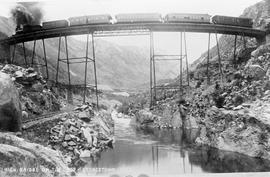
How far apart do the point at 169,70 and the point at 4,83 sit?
139518mm

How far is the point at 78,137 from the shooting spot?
14.6 meters


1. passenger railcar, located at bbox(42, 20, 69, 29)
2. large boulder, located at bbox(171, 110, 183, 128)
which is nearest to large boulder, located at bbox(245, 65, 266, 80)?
large boulder, located at bbox(171, 110, 183, 128)

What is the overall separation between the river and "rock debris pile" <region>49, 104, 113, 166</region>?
1.64 feet

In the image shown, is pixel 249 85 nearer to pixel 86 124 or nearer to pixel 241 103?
pixel 241 103

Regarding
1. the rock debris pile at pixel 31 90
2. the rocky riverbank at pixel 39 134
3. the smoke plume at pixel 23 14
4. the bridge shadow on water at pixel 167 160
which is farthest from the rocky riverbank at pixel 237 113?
the smoke plume at pixel 23 14

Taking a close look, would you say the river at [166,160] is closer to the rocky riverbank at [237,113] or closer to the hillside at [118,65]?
the rocky riverbank at [237,113]

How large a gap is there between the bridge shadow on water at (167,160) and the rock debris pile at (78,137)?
519 mm

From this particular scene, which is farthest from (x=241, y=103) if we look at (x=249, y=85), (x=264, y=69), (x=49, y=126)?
(x=49, y=126)

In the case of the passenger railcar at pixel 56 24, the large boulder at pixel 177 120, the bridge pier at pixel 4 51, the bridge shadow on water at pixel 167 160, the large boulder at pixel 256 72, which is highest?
the passenger railcar at pixel 56 24

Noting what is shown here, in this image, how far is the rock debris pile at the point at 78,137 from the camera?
13562 mm

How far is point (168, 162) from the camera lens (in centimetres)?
1416

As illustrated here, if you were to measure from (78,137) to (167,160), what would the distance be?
4.20m

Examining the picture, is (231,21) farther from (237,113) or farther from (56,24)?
(56,24)

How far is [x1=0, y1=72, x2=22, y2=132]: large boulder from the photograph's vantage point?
31.8 ft
